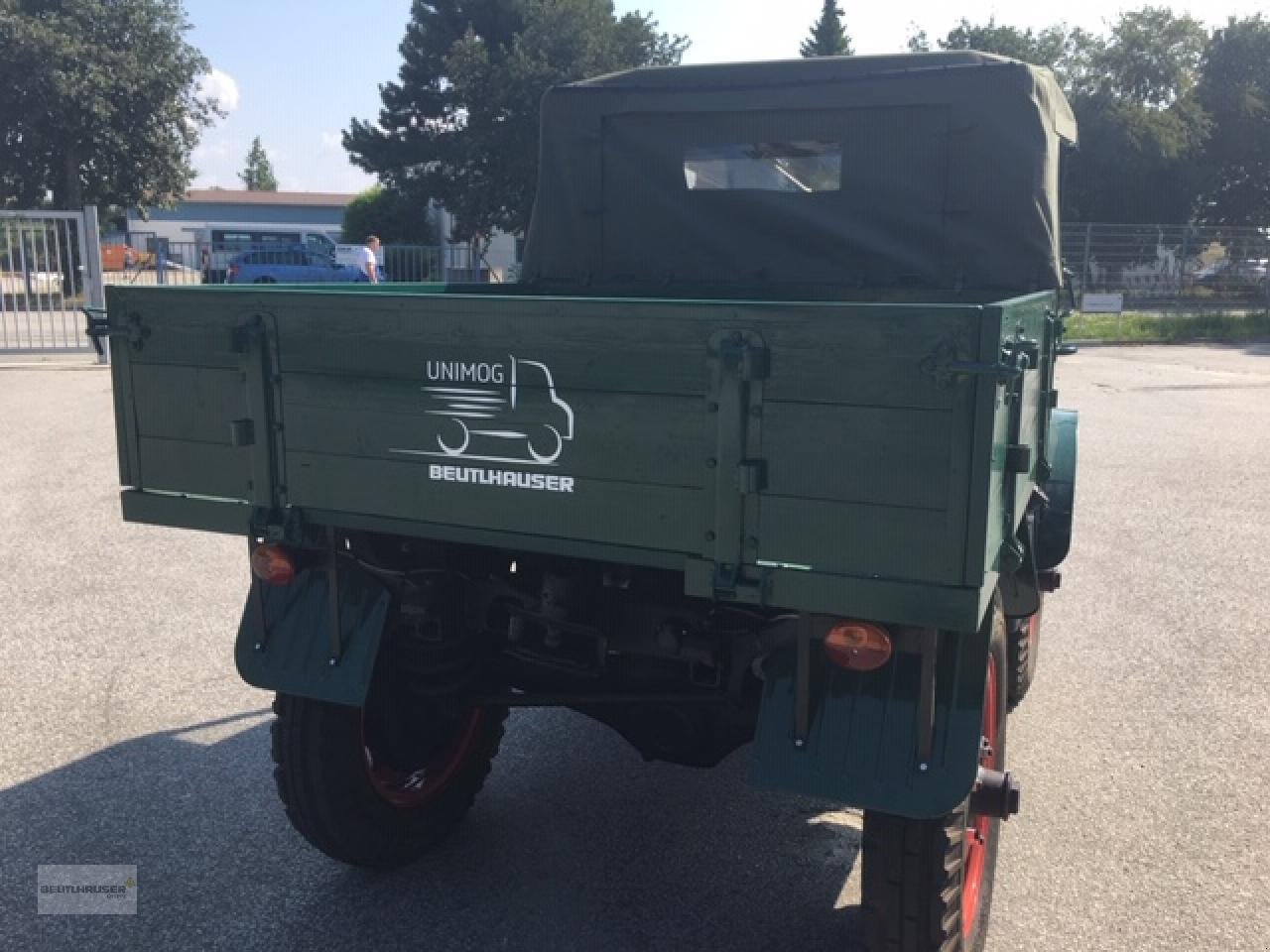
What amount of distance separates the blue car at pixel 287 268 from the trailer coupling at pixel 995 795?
74.3ft

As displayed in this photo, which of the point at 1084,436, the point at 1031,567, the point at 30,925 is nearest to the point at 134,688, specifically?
the point at 30,925

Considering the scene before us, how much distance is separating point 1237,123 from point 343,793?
48.8 metres

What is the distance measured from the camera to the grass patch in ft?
78.4

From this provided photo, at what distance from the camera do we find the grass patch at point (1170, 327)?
78.4 ft

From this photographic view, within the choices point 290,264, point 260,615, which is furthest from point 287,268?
point 260,615

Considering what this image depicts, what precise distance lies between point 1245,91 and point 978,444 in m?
49.4

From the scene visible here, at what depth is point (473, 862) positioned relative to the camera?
358 centimetres

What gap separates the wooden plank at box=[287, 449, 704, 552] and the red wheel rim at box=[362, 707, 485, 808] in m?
0.91

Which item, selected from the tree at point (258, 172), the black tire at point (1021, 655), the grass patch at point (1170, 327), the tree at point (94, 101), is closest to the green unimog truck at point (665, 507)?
the black tire at point (1021, 655)

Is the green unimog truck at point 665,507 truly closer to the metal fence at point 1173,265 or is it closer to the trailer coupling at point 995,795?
the trailer coupling at point 995,795

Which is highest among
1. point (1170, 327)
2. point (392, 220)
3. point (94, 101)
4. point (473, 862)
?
point (94, 101)

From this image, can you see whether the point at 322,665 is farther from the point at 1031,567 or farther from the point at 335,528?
the point at 1031,567

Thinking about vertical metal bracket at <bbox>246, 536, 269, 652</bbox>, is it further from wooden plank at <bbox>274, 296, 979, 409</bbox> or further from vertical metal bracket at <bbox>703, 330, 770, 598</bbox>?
vertical metal bracket at <bbox>703, 330, 770, 598</bbox>

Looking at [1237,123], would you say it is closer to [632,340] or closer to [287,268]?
[287,268]
